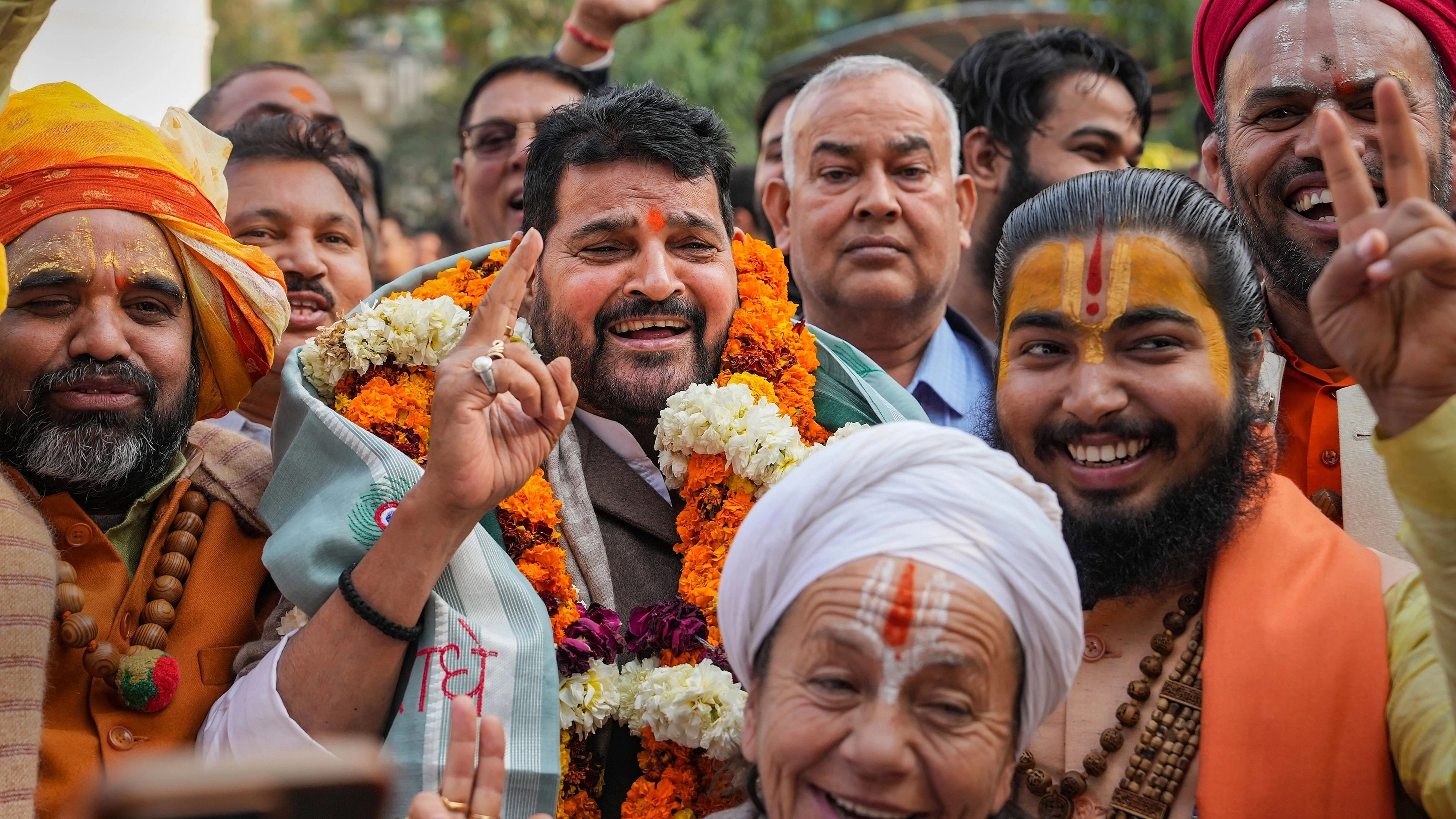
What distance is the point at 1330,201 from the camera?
3.73 metres

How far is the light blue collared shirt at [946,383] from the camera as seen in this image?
16.2 ft

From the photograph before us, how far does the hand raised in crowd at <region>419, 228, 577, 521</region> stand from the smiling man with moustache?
1.98 metres

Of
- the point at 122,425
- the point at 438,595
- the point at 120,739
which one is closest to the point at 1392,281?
the point at 438,595

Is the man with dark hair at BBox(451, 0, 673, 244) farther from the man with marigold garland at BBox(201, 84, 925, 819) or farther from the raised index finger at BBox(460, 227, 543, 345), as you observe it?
the raised index finger at BBox(460, 227, 543, 345)

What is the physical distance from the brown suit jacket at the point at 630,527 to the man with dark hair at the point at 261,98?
2563 millimetres

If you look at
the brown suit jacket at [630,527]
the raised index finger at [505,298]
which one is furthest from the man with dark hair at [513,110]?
the raised index finger at [505,298]

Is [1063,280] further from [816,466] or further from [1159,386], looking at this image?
[816,466]

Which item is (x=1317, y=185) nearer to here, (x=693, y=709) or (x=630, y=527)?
(x=630, y=527)

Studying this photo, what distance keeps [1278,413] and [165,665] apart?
9.24 ft

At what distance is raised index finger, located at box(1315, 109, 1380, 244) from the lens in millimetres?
2359

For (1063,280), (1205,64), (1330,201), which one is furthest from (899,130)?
(1063,280)

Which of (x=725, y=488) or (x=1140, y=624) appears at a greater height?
(x=725, y=488)

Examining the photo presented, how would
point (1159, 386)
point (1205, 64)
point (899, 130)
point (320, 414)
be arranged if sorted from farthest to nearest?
point (899, 130), point (1205, 64), point (320, 414), point (1159, 386)

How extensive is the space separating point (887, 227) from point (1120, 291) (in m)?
2.03
